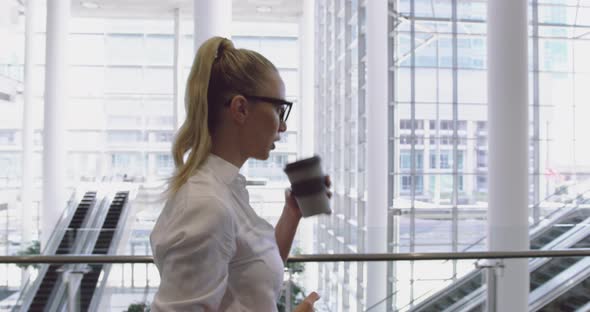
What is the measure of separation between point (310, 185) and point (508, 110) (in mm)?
6696

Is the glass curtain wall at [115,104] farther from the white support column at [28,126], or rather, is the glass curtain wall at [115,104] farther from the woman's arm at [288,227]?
the woman's arm at [288,227]

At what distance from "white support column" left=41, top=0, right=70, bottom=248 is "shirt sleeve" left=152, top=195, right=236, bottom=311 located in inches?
626

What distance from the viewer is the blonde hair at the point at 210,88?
48.0 inches

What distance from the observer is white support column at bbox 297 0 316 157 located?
2159cm

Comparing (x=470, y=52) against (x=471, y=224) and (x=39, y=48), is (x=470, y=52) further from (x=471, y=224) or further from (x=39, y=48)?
(x=39, y=48)

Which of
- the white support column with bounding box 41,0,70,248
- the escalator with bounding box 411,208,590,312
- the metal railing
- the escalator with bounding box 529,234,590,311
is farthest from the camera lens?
the white support column with bounding box 41,0,70,248

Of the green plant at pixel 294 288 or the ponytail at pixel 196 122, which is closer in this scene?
the ponytail at pixel 196 122

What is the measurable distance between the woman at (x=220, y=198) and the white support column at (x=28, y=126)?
67.5ft

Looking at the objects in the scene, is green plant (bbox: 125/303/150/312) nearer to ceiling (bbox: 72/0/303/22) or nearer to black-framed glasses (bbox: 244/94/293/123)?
black-framed glasses (bbox: 244/94/293/123)

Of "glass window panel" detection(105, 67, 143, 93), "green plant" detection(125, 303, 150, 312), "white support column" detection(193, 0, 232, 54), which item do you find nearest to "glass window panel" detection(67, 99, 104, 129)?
"glass window panel" detection(105, 67, 143, 93)

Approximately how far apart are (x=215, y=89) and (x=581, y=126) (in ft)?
52.4

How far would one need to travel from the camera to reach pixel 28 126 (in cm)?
2092

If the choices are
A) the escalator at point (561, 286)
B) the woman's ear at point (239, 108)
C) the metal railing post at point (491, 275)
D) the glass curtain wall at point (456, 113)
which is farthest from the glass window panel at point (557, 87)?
the woman's ear at point (239, 108)

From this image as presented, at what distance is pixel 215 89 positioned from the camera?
1.24 meters
